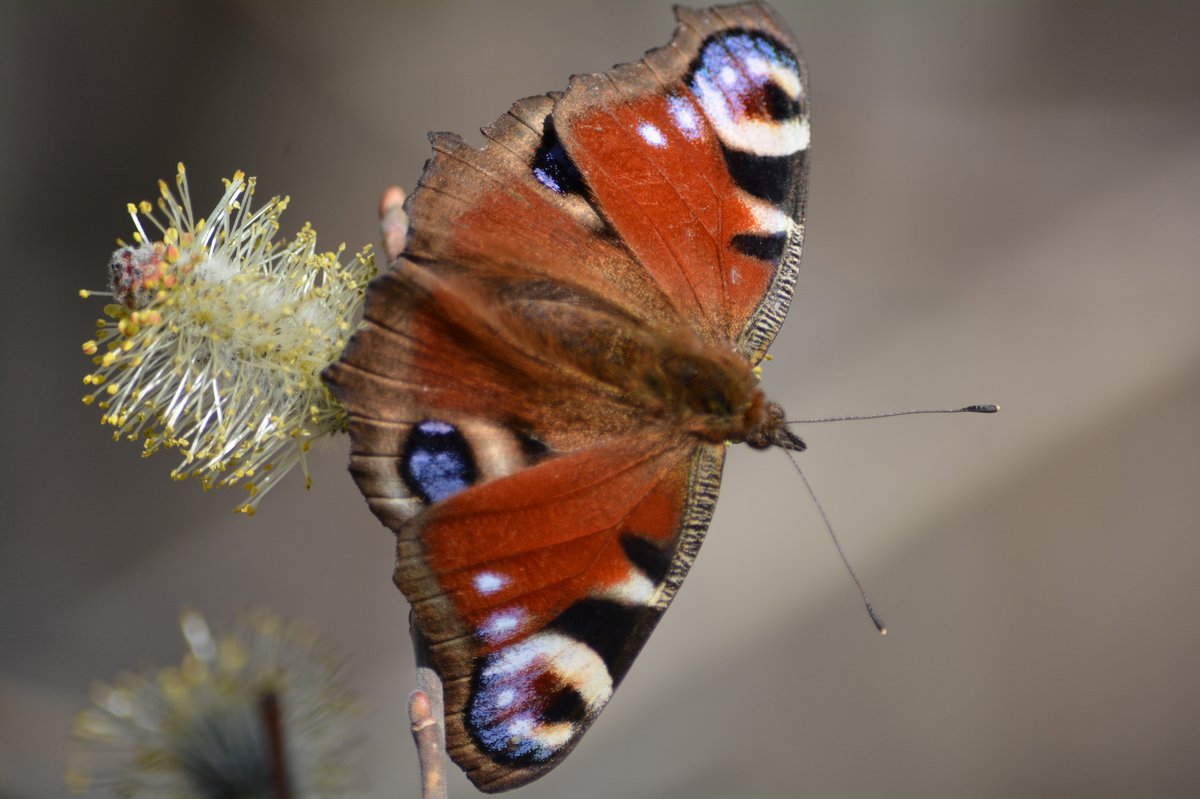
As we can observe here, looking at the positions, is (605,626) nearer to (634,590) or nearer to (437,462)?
(634,590)

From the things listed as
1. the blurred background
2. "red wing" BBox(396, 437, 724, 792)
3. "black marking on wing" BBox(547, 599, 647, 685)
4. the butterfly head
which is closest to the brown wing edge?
the butterfly head

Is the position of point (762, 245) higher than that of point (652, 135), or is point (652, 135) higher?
point (652, 135)

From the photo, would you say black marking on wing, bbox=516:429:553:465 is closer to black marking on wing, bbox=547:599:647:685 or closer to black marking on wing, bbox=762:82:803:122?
black marking on wing, bbox=547:599:647:685

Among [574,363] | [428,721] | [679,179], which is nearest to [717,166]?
[679,179]

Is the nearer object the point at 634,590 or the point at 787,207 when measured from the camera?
the point at 634,590

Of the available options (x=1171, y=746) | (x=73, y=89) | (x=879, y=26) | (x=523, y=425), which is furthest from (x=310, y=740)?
(x=879, y=26)
